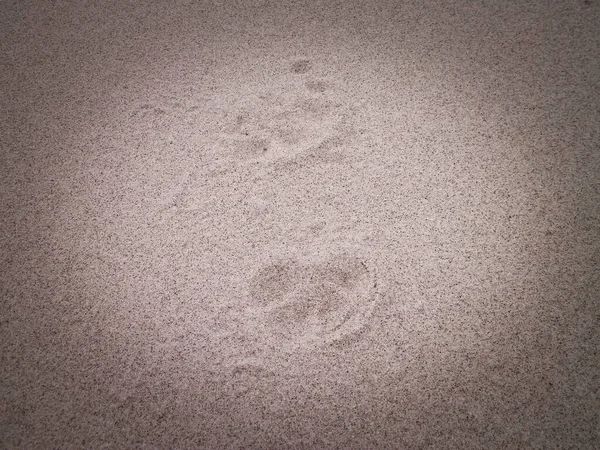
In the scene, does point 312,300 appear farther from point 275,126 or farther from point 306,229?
point 275,126

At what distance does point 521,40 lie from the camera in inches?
58.8

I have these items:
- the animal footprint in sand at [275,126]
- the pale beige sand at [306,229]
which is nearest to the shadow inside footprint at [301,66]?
the pale beige sand at [306,229]

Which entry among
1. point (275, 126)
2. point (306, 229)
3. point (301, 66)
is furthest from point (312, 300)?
point (301, 66)

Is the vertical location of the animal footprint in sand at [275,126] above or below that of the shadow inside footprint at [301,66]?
below

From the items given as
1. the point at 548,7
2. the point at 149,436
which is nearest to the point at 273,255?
the point at 149,436

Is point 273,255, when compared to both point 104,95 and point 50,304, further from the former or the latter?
point 104,95

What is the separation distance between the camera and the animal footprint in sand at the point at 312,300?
3.17 ft

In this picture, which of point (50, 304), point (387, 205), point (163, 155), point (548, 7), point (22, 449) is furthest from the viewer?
point (548, 7)

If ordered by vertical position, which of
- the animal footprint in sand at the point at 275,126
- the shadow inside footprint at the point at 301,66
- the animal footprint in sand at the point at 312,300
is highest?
the shadow inside footprint at the point at 301,66

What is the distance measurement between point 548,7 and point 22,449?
216 centimetres

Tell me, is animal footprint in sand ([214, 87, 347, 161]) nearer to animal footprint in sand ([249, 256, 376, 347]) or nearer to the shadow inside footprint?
the shadow inside footprint

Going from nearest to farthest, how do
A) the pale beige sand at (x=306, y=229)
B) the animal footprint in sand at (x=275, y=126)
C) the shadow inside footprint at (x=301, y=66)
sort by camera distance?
the pale beige sand at (x=306, y=229) < the animal footprint in sand at (x=275, y=126) < the shadow inside footprint at (x=301, y=66)

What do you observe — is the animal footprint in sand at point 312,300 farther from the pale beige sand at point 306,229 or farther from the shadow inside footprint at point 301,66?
the shadow inside footprint at point 301,66

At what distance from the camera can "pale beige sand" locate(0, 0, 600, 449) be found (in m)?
0.90
